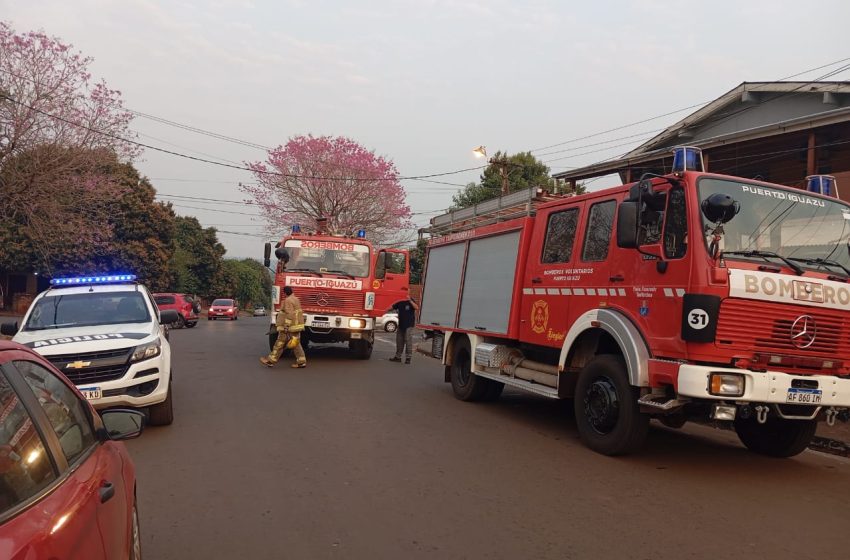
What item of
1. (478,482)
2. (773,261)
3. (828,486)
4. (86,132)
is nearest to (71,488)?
(478,482)

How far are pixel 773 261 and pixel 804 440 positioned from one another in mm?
2066

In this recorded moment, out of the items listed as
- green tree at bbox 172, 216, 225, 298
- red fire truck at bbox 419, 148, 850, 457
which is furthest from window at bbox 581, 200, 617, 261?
green tree at bbox 172, 216, 225, 298

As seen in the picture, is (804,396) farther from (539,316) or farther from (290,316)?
(290,316)

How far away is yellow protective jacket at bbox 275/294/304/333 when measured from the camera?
13.4 m

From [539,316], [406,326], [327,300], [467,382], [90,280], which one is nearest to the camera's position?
[539,316]

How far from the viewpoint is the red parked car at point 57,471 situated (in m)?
1.82

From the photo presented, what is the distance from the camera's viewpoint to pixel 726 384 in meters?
5.42

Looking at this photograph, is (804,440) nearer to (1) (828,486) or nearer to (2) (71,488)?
(1) (828,486)

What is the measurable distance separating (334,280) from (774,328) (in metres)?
10.4

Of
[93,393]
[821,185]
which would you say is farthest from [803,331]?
[93,393]

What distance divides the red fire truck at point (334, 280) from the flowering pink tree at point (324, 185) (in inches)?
807

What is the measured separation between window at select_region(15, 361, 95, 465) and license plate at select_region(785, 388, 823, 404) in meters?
5.34

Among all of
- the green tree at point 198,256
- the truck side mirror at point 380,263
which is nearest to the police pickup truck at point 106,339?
the truck side mirror at point 380,263

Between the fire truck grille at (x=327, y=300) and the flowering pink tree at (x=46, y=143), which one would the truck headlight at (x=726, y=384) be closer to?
the fire truck grille at (x=327, y=300)
